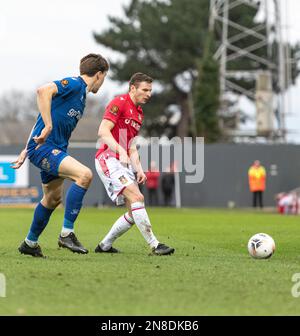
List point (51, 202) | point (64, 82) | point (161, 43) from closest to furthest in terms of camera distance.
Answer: point (64, 82) → point (51, 202) → point (161, 43)

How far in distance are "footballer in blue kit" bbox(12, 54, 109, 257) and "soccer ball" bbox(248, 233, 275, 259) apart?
80.3 inches

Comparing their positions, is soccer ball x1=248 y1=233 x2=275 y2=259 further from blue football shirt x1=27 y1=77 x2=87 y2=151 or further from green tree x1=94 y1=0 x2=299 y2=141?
green tree x1=94 y1=0 x2=299 y2=141

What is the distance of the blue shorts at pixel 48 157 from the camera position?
10016mm

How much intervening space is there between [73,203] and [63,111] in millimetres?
1109

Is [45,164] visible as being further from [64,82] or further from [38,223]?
[64,82]

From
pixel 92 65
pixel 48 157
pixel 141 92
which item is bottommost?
pixel 48 157

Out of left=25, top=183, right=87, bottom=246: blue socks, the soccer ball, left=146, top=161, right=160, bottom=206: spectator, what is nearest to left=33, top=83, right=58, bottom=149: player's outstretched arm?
left=25, top=183, right=87, bottom=246: blue socks

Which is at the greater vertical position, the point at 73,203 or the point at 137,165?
the point at 137,165

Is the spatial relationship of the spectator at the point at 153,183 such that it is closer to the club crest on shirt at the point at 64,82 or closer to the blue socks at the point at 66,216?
the blue socks at the point at 66,216

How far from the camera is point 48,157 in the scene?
10.1 meters

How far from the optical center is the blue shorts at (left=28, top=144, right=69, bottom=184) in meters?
10.0

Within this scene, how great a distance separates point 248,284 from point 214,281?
368 mm

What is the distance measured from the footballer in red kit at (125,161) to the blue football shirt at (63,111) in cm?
52

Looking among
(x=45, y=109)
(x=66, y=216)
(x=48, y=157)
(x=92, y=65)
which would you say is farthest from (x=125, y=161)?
(x=45, y=109)
